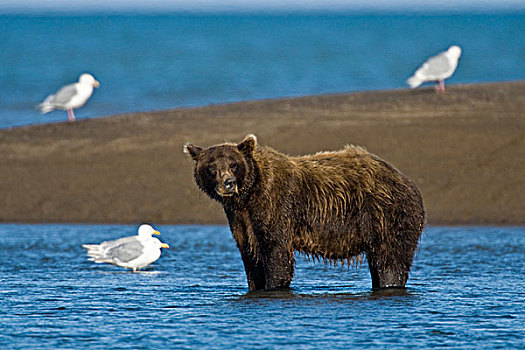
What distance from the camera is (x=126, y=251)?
39.9ft

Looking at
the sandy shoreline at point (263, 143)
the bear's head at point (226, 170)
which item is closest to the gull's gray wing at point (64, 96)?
the sandy shoreline at point (263, 143)

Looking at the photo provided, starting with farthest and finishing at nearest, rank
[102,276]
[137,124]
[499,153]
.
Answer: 1. [137,124]
2. [499,153]
3. [102,276]

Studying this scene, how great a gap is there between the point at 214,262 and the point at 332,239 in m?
3.80

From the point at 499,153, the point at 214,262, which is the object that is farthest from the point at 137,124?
the point at 214,262

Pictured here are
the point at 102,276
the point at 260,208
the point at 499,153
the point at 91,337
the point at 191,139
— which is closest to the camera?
the point at 91,337

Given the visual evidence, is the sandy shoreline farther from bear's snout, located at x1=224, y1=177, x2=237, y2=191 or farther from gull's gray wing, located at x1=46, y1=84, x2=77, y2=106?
bear's snout, located at x1=224, y1=177, x2=237, y2=191

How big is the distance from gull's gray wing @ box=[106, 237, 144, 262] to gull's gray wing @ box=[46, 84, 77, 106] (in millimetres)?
9902

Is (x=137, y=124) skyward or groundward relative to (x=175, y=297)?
skyward

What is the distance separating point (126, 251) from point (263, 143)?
7.68 m

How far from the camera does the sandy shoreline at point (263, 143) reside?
56.9 ft

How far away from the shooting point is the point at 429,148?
61.2 ft

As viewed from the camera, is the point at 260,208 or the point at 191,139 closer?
the point at 260,208

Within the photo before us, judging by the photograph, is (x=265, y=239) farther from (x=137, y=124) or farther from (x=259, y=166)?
(x=137, y=124)

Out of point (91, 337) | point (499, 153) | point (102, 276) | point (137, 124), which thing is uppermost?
point (137, 124)
